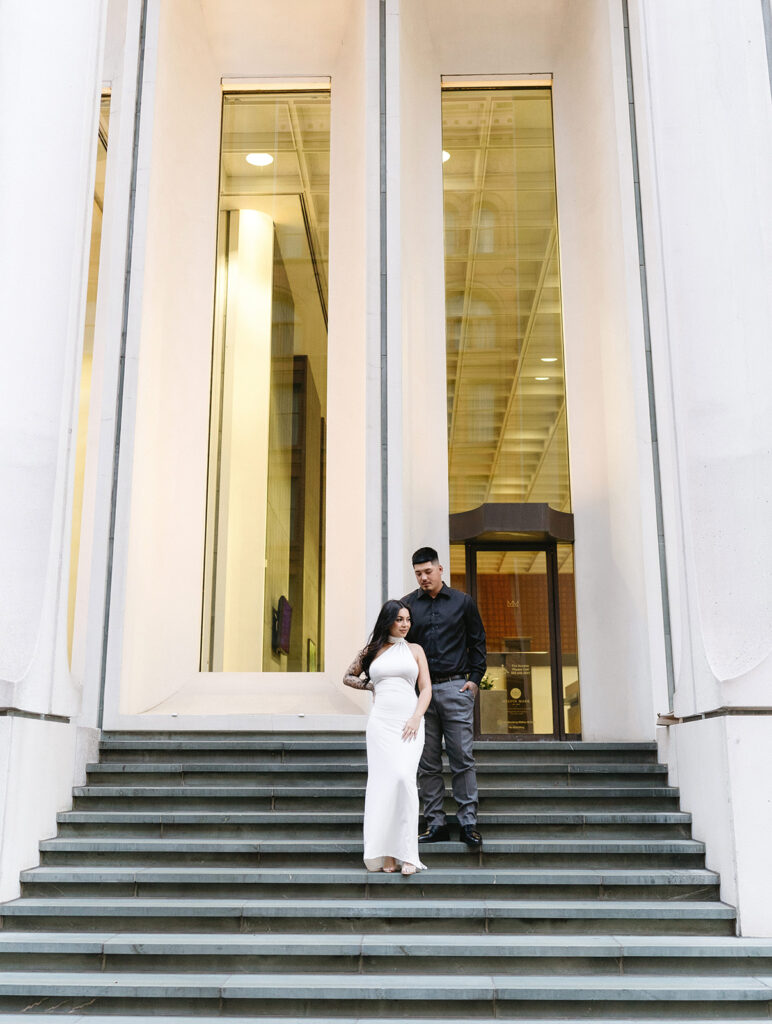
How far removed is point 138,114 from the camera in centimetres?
1061

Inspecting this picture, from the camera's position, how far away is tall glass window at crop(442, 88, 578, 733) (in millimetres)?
11312

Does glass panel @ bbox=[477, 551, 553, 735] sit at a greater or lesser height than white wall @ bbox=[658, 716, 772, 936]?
greater

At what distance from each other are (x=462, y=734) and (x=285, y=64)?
30.6ft

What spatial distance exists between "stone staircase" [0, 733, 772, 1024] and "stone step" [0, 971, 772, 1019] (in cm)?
1

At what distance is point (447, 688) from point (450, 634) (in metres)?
0.38

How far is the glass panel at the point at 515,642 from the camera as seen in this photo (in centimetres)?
1120

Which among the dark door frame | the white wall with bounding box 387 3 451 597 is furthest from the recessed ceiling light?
the dark door frame

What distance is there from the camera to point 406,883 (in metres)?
6.29

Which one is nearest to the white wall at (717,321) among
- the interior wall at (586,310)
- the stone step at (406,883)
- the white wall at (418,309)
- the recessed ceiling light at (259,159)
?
the stone step at (406,883)

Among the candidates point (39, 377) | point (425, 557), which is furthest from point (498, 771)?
point (39, 377)

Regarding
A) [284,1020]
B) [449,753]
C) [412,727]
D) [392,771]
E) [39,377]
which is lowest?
[284,1020]

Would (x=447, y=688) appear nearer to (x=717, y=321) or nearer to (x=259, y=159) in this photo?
(x=717, y=321)

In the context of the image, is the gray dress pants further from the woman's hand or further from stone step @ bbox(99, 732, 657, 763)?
stone step @ bbox(99, 732, 657, 763)

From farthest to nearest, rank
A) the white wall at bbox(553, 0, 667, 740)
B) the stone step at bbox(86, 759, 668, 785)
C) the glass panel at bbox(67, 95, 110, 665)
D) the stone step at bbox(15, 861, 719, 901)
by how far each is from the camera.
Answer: the glass panel at bbox(67, 95, 110, 665), the white wall at bbox(553, 0, 667, 740), the stone step at bbox(86, 759, 668, 785), the stone step at bbox(15, 861, 719, 901)
